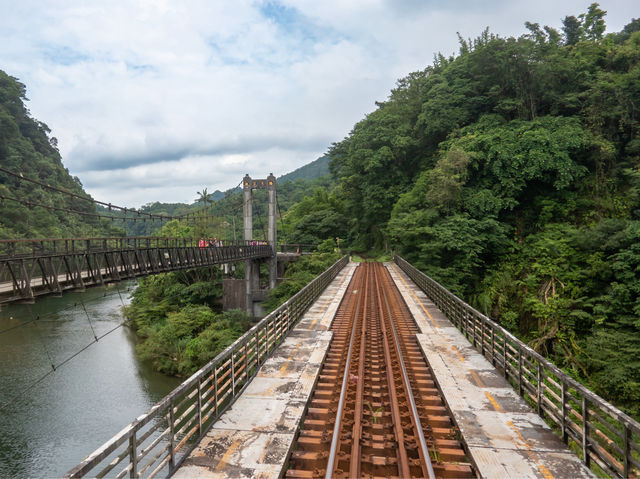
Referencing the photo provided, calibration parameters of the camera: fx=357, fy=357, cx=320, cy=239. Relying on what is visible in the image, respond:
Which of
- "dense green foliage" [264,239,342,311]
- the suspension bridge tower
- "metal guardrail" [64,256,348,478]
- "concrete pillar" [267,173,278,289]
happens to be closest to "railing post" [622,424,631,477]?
"metal guardrail" [64,256,348,478]

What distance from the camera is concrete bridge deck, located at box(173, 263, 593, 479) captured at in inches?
200

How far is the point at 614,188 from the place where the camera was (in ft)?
76.6

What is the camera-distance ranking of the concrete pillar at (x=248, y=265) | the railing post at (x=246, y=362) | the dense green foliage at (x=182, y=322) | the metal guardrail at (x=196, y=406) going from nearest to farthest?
the metal guardrail at (x=196, y=406)
the railing post at (x=246, y=362)
the dense green foliage at (x=182, y=322)
the concrete pillar at (x=248, y=265)

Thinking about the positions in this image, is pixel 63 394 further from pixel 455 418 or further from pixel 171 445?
pixel 455 418

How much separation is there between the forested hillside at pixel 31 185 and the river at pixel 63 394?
10223 millimetres

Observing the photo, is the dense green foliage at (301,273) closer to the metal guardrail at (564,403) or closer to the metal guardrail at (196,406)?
the metal guardrail at (196,406)

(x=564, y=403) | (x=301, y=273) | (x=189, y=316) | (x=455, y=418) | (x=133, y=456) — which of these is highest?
(x=133, y=456)

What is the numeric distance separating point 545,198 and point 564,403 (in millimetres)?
23849

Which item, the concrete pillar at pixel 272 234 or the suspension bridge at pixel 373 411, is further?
the concrete pillar at pixel 272 234

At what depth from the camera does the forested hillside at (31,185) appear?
37.2 metres

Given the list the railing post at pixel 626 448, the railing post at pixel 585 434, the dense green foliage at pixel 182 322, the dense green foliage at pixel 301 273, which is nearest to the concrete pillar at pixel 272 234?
the dense green foliage at pixel 301 273

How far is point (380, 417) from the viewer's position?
22.1ft

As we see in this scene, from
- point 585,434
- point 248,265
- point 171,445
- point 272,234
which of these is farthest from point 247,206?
point 585,434

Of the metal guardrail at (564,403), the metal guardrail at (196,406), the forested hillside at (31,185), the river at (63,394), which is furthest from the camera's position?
the forested hillside at (31,185)
